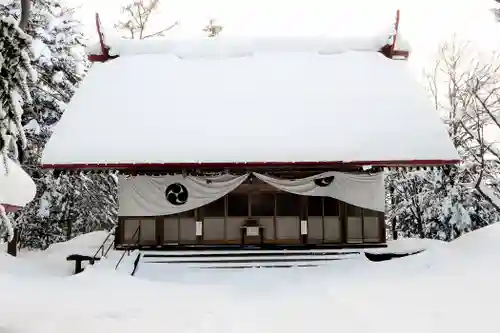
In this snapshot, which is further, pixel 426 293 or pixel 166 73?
pixel 166 73

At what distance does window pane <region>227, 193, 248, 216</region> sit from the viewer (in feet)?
46.1

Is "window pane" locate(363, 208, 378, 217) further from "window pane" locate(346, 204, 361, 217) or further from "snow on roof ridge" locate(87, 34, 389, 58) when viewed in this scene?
"snow on roof ridge" locate(87, 34, 389, 58)

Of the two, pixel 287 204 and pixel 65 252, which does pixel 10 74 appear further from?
pixel 65 252

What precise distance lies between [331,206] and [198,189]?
13.0 feet

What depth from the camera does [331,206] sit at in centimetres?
1427

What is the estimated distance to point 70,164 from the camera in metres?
12.2

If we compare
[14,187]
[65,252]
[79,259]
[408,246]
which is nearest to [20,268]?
[79,259]

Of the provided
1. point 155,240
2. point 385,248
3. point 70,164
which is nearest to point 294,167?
point 385,248

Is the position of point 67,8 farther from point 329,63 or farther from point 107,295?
point 107,295

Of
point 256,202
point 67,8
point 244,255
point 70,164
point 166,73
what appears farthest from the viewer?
point 67,8

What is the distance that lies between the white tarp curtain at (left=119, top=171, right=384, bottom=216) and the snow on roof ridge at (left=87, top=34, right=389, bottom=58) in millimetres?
5932

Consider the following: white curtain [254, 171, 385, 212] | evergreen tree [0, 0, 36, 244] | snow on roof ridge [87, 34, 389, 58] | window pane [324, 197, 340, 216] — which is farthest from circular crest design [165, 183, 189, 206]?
evergreen tree [0, 0, 36, 244]

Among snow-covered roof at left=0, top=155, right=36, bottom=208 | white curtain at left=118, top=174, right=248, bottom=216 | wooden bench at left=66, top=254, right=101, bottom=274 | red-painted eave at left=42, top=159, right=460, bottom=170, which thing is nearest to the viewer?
snow-covered roof at left=0, top=155, right=36, bottom=208

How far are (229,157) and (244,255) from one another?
2.83 m
